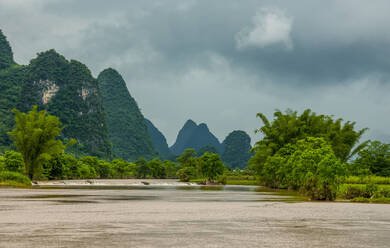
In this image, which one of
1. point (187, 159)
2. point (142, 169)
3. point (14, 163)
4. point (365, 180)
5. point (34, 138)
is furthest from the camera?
point (142, 169)

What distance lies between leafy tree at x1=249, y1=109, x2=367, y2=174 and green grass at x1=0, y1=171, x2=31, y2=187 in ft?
107

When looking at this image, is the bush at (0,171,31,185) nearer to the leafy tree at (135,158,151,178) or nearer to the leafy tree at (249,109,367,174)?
Result: the leafy tree at (249,109,367,174)

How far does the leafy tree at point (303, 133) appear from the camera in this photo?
60.2 meters

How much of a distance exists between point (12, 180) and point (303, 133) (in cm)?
3888

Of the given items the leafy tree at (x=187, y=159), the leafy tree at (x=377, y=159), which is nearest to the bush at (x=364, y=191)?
the leafy tree at (x=377, y=159)

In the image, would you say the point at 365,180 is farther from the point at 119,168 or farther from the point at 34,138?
the point at 119,168

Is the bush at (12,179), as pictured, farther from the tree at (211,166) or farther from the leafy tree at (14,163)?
the tree at (211,166)

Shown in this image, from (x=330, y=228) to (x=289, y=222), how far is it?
169 centimetres

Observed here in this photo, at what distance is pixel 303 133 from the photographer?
60625mm

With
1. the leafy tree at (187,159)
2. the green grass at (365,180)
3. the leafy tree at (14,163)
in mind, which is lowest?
the green grass at (365,180)

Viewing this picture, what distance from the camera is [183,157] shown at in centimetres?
13500

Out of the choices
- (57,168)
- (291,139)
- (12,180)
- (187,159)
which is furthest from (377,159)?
(187,159)

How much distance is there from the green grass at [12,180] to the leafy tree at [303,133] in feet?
107

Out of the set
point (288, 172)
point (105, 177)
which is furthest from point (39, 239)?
point (105, 177)
